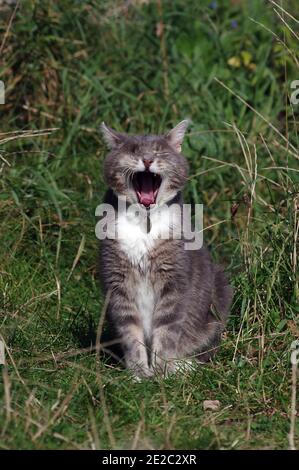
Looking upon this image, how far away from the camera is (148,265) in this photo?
432 cm

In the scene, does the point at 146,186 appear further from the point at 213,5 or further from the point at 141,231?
the point at 213,5

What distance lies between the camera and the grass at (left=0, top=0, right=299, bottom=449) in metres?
3.62

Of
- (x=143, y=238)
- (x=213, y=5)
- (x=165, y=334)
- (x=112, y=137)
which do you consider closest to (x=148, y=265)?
(x=143, y=238)

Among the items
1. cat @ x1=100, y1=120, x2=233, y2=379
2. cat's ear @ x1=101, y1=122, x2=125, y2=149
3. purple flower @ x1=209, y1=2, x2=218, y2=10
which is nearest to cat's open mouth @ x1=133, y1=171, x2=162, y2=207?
cat @ x1=100, y1=120, x2=233, y2=379

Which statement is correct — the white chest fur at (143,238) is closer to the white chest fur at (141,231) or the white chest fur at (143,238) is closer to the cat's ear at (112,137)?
the white chest fur at (141,231)

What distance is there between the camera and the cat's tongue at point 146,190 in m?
4.31

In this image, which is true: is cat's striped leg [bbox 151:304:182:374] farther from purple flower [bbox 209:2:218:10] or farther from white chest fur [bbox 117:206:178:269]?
purple flower [bbox 209:2:218:10]

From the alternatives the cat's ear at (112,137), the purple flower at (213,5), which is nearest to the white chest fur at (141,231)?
the cat's ear at (112,137)

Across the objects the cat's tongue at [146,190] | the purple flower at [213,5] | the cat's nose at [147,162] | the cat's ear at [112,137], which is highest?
the purple flower at [213,5]

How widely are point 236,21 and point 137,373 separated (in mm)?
3725

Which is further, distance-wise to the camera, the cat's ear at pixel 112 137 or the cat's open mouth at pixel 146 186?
the cat's ear at pixel 112 137

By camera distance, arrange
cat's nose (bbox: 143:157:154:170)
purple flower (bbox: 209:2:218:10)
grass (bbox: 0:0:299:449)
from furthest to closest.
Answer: purple flower (bbox: 209:2:218:10)
cat's nose (bbox: 143:157:154:170)
grass (bbox: 0:0:299:449)

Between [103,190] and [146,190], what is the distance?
1368 mm
